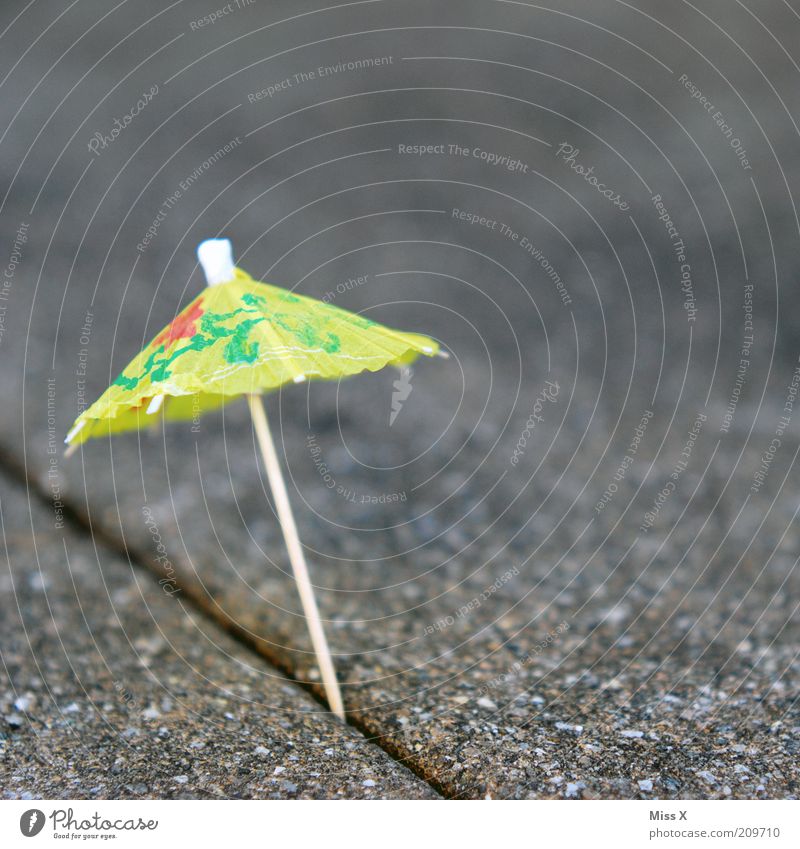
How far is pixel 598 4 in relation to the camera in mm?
1809

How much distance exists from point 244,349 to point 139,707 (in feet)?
1.32

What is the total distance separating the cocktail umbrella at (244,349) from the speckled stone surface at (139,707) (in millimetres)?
163

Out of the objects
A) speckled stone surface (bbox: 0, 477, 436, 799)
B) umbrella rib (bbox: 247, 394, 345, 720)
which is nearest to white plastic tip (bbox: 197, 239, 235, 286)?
umbrella rib (bbox: 247, 394, 345, 720)

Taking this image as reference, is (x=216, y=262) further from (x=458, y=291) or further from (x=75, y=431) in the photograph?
(x=458, y=291)

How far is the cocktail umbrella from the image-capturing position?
617 mm

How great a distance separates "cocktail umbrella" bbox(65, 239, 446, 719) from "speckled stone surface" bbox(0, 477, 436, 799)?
0.16m

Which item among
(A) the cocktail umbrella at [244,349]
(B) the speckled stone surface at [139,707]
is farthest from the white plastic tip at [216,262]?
(B) the speckled stone surface at [139,707]

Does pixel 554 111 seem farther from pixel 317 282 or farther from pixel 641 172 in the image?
pixel 317 282

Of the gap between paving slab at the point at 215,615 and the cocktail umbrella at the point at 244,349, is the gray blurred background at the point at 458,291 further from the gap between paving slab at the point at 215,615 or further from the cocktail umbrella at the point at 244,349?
the cocktail umbrella at the point at 244,349

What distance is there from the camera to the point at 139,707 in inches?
31.8

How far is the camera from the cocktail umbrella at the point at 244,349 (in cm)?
62

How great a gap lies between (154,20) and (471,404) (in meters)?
1.22

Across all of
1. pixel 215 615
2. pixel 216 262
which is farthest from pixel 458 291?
pixel 216 262
